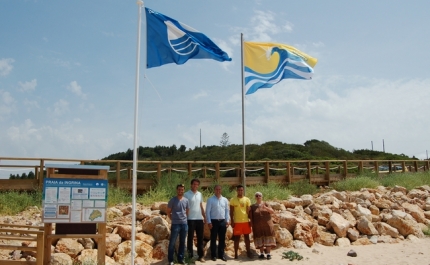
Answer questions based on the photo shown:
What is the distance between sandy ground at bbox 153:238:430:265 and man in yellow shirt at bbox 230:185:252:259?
405 mm

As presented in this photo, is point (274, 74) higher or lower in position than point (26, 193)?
higher

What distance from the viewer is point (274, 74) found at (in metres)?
12.8

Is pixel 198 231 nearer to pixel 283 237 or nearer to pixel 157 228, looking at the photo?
pixel 157 228

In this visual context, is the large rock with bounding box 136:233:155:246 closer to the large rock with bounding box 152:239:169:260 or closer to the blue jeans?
the large rock with bounding box 152:239:169:260

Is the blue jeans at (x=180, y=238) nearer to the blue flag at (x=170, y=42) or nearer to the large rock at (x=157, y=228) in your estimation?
the large rock at (x=157, y=228)

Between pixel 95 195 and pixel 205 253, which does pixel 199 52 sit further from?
pixel 205 253

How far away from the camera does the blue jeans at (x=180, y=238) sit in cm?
874

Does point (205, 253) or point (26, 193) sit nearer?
point (205, 253)

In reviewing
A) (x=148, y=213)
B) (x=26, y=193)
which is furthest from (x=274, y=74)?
(x=26, y=193)

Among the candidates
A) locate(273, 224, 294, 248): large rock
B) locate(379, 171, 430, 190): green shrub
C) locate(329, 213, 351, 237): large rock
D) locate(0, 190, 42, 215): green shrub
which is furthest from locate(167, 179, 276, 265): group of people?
locate(379, 171, 430, 190): green shrub

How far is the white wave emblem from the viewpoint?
30.7ft

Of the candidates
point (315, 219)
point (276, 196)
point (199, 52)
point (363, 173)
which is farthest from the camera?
point (363, 173)

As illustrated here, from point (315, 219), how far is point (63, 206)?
756cm

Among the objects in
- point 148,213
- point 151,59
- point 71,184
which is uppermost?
point 151,59
